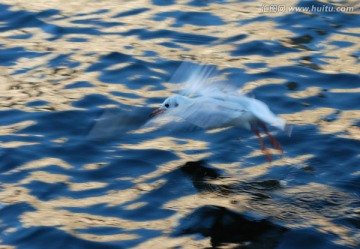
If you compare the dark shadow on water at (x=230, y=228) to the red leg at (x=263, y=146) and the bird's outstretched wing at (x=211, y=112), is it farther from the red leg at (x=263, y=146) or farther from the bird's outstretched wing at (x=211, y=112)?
the red leg at (x=263, y=146)

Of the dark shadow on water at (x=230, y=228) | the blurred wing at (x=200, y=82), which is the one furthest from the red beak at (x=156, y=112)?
the dark shadow on water at (x=230, y=228)

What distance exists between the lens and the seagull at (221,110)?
8.05 meters

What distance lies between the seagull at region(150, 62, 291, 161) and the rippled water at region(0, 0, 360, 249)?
0.34 metres

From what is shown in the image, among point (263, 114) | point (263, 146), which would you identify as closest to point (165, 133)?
point (263, 146)

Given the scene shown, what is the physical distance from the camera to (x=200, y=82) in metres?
8.97

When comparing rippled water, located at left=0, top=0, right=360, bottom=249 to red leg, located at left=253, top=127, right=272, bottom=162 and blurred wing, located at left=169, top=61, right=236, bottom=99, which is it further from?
blurred wing, located at left=169, top=61, right=236, bottom=99

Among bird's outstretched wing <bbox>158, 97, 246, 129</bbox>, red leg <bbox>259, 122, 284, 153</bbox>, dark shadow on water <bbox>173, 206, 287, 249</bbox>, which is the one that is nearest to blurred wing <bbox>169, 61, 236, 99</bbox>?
bird's outstretched wing <bbox>158, 97, 246, 129</bbox>

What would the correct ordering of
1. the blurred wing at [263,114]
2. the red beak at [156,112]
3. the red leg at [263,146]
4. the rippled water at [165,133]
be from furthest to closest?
the red leg at [263,146]
the red beak at [156,112]
the blurred wing at [263,114]
the rippled water at [165,133]

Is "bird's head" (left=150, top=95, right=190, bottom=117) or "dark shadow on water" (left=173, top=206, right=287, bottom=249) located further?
"bird's head" (left=150, top=95, right=190, bottom=117)

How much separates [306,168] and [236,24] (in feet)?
14.2

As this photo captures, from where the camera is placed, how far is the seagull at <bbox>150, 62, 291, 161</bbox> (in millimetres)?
8055

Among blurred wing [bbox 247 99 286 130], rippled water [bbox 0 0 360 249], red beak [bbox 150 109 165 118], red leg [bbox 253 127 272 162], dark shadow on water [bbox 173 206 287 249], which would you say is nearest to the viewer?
dark shadow on water [bbox 173 206 287 249]

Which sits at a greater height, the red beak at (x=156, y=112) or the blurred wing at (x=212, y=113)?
the blurred wing at (x=212, y=113)

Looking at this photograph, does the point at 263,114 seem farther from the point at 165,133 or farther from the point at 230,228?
the point at 165,133
